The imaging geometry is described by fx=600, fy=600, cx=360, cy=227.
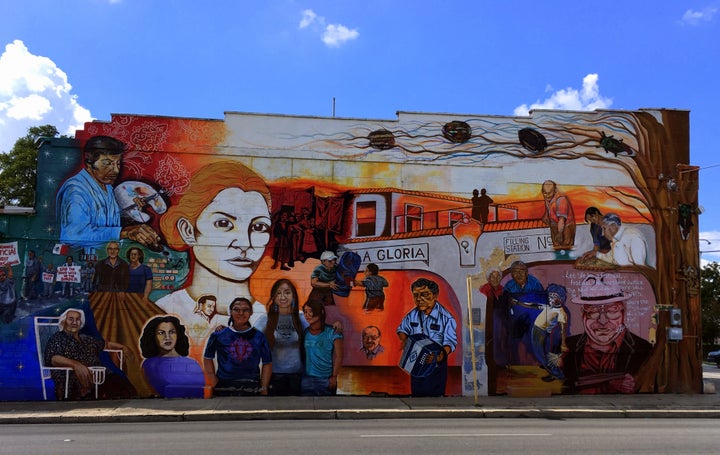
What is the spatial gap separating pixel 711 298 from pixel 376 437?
47879 millimetres

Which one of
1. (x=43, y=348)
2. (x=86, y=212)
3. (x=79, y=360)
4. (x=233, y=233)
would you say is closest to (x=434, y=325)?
(x=233, y=233)

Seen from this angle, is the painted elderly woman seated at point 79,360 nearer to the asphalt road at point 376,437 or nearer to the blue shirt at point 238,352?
the blue shirt at point 238,352

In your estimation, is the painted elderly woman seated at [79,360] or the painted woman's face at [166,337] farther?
the painted woman's face at [166,337]

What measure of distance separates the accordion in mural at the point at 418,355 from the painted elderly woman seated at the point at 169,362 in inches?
207

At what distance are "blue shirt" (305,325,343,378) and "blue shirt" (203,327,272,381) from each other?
3.30 feet

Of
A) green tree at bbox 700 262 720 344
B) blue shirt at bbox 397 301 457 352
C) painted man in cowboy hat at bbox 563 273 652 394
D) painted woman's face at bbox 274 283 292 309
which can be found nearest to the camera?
painted woman's face at bbox 274 283 292 309

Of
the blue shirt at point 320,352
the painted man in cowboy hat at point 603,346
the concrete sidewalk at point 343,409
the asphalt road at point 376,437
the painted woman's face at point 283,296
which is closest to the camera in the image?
the asphalt road at point 376,437

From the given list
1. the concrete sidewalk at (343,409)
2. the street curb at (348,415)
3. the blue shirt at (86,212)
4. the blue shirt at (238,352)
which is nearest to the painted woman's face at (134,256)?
the blue shirt at (86,212)

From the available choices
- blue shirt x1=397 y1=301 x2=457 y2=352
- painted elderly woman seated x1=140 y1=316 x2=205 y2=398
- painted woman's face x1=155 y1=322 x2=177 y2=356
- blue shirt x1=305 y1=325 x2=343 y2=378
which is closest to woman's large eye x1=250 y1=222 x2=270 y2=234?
blue shirt x1=305 y1=325 x2=343 y2=378

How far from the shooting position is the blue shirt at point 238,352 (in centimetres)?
1517

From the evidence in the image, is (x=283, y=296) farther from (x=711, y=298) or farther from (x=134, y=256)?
(x=711, y=298)

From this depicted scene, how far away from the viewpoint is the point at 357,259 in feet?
52.5

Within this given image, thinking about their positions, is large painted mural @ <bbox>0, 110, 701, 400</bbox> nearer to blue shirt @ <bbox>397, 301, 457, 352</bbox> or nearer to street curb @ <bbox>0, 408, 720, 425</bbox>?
blue shirt @ <bbox>397, 301, 457, 352</bbox>

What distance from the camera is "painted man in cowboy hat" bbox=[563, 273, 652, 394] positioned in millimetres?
16375
